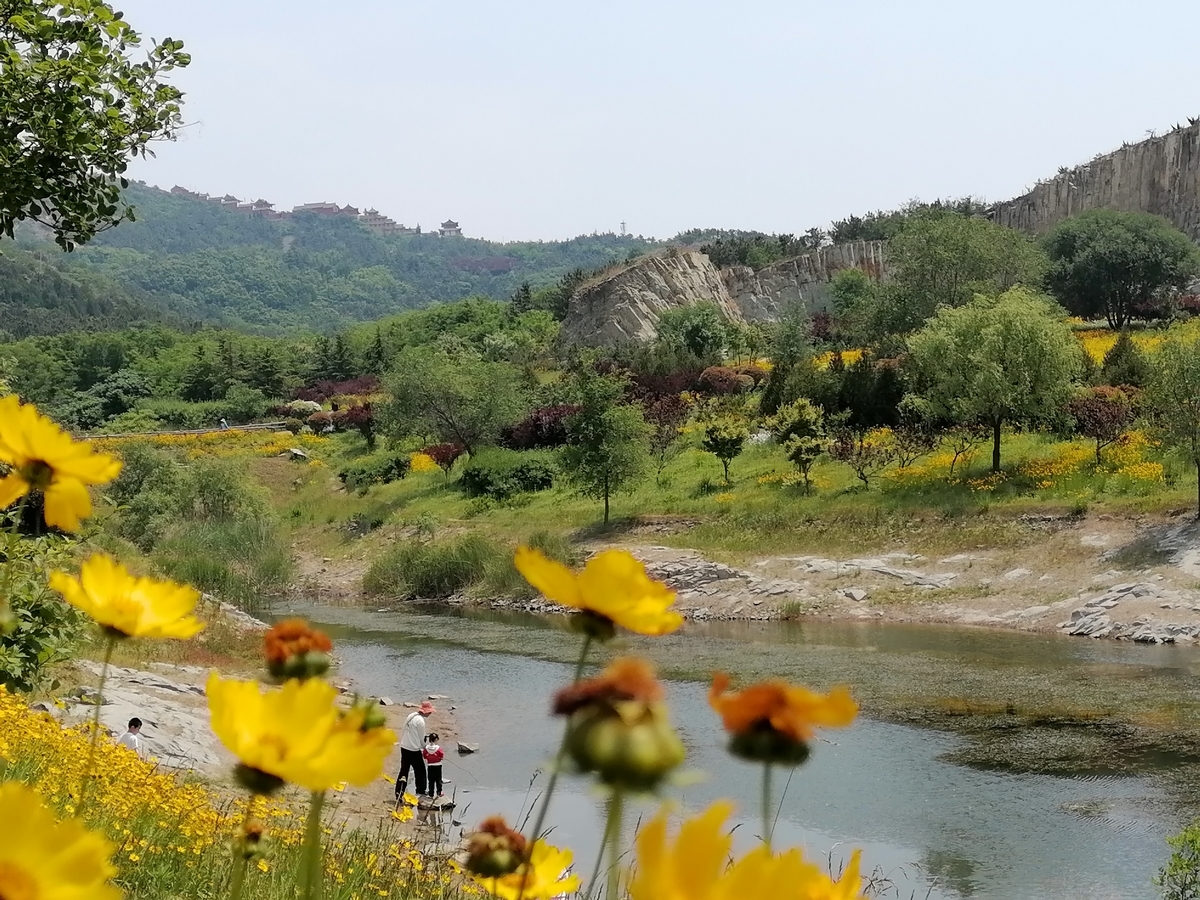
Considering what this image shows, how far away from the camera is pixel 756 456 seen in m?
27.8

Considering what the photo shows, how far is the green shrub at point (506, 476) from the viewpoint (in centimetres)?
3008

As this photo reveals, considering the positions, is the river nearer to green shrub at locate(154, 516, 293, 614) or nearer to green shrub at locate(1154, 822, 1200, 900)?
green shrub at locate(1154, 822, 1200, 900)

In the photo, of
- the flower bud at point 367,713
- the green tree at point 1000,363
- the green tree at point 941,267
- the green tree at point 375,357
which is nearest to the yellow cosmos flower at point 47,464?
the flower bud at point 367,713

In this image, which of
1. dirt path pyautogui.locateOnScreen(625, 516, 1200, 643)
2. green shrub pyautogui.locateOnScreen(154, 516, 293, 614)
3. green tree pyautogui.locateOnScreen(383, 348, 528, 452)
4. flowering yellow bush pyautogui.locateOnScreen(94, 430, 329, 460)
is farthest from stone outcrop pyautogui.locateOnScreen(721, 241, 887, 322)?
dirt path pyautogui.locateOnScreen(625, 516, 1200, 643)

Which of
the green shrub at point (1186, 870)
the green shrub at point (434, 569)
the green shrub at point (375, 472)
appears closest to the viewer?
the green shrub at point (1186, 870)

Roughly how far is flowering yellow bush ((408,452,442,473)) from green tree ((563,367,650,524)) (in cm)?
855

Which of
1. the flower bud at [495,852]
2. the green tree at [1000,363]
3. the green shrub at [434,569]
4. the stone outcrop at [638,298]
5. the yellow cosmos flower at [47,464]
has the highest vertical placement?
the stone outcrop at [638,298]

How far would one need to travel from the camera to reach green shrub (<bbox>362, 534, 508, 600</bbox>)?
82.5ft

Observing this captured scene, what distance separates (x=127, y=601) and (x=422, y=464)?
3410 centimetres

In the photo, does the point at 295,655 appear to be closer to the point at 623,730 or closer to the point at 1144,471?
the point at 623,730

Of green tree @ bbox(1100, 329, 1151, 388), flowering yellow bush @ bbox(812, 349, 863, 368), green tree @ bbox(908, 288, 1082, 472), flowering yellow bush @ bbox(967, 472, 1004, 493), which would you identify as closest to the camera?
flowering yellow bush @ bbox(967, 472, 1004, 493)

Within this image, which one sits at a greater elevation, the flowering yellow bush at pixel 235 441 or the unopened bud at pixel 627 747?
the unopened bud at pixel 627 747

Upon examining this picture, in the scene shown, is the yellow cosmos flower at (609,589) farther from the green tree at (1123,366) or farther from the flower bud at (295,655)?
the green tree at (1123,366)

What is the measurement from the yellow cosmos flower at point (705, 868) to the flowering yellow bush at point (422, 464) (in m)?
33.7
